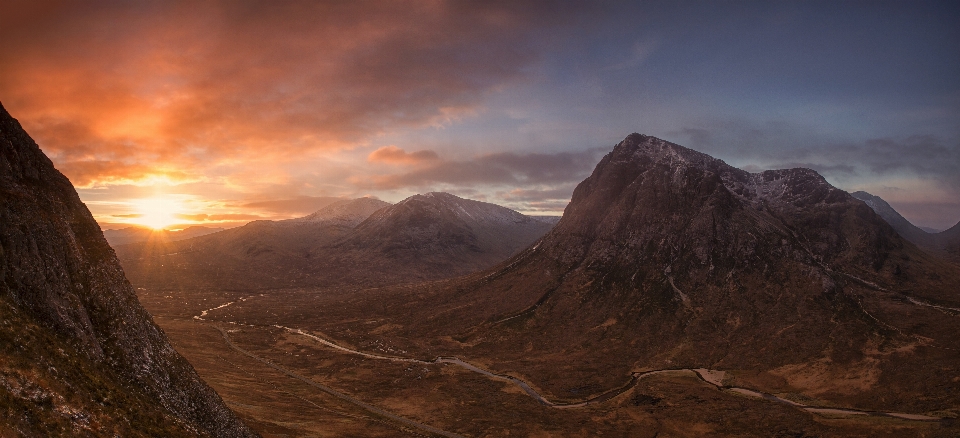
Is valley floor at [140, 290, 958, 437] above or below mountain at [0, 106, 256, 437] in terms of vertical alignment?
below

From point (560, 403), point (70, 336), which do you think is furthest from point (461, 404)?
point (70, 336)

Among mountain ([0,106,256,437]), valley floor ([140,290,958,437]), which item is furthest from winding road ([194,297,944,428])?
mountain ([0,106,256,437])

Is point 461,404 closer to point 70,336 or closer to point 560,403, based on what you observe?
point 560,403

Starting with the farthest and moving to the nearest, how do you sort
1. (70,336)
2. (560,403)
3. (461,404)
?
1. (560,403)
2. (461,404)
3. (70,336)

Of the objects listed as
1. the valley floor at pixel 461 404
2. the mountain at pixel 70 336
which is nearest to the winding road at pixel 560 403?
the valley floor at pixel 461 404

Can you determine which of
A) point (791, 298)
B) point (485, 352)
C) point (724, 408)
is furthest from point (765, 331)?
point (485, 352)

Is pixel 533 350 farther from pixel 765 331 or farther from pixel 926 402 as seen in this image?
pixel 926 402

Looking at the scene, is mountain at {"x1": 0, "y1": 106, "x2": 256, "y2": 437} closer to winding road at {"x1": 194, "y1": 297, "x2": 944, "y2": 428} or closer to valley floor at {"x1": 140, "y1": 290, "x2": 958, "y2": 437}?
valley floor at {"x1": 140, "y1": 290, "x2": 958, "y2": 437}

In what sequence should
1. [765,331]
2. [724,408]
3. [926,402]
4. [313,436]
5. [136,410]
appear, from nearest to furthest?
[136,410], [313,436], [926,402], [724,408], [765,331]
